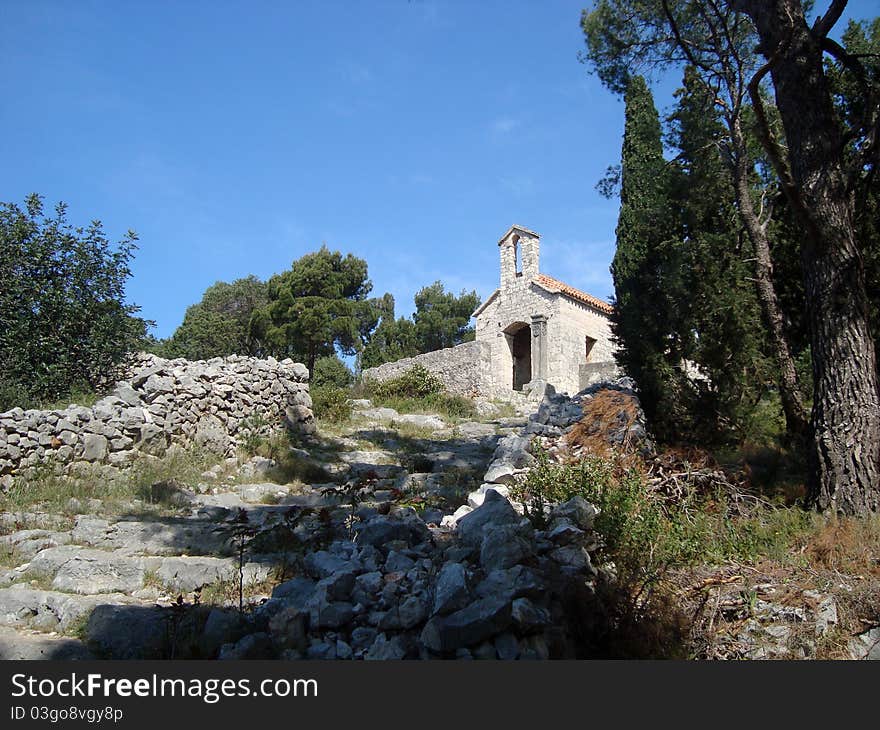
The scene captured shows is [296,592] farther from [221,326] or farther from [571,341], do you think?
[221,326]

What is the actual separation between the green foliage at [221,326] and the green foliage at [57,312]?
16.9 metres

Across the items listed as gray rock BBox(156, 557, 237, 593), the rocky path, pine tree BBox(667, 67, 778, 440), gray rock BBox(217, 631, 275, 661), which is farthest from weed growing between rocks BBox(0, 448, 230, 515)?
pine tree BBox(667, 67, 778, 440)

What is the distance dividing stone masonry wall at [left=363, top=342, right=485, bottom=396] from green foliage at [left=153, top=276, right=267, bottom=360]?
10.6 m

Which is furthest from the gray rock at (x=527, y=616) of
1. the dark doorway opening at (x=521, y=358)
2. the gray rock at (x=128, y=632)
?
the dark doorway opening at (x=521, y=358)

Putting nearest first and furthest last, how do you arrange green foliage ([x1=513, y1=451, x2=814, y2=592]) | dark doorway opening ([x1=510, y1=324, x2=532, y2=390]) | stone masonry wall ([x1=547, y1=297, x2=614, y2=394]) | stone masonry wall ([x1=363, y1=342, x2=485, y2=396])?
green foliage ([x1=513, y1=451, x2=814, y2=592]) → stone masonry wall ([x1=547, y1=297, x2=614, y2=394]) → stone masonry wall ([x1=363, y1=342, x2=485, y2=396]) → dark doorway opening ([x1=510, y1=324, x2=532, y2=390])

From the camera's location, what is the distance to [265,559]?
17.0 ft

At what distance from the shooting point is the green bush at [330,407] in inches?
545

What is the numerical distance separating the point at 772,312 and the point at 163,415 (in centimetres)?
890

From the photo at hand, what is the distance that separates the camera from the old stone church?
2266 cm

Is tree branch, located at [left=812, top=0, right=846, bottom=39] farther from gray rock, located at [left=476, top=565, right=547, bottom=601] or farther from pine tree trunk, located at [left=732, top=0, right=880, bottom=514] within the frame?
gray rock, located at [left=476, top=565, right=547, bottom=601]

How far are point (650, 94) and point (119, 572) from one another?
16733 millimetres

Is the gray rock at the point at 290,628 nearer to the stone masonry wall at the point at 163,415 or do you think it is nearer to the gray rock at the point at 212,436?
the stone masonry wall at the point at 163,415

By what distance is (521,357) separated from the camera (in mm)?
26734

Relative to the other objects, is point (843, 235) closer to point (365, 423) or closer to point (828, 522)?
point (828, 522)
